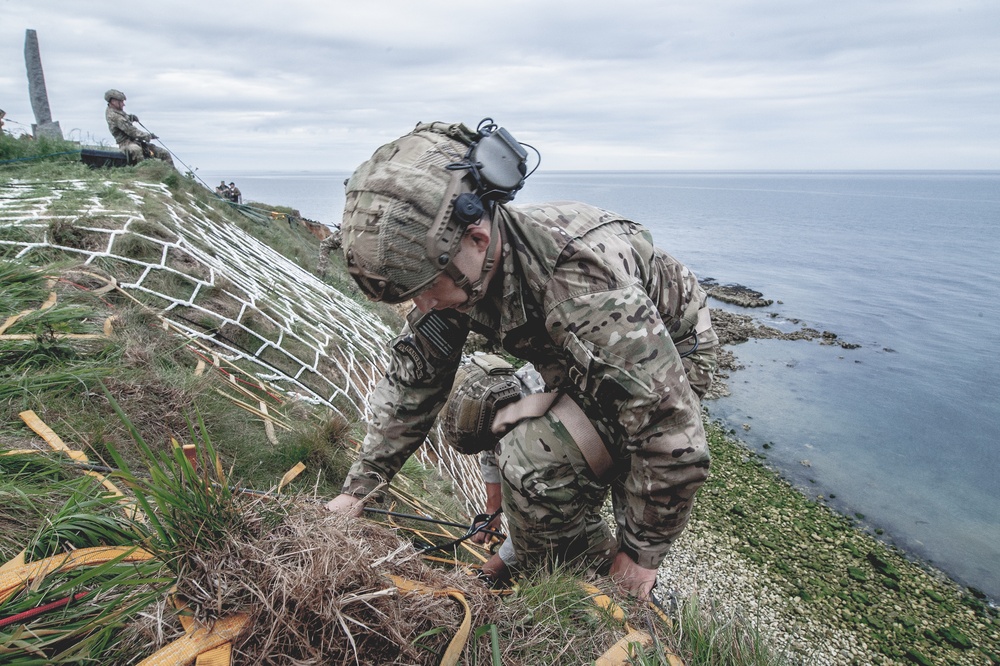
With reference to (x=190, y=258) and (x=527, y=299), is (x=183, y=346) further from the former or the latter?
(x=527, y=299)

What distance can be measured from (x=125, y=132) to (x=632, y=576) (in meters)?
12.4

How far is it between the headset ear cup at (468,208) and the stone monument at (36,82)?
20606mm

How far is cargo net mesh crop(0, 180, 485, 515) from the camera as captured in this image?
15.5 feet

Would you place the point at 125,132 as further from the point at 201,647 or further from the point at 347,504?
the point at 201,647

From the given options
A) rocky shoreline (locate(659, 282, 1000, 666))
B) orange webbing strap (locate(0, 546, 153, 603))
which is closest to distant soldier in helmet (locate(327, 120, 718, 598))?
orange webbing strap (locate(0, 546, 153, 603))

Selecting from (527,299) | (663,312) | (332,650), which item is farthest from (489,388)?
(332,650)

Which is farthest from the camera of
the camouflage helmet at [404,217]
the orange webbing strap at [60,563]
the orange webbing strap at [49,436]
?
the orange webbing strap at [49,436]

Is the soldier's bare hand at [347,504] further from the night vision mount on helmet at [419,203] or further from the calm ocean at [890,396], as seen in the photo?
the calm ocean at [890,396]

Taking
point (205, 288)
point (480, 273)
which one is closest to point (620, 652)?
point (480, 273)

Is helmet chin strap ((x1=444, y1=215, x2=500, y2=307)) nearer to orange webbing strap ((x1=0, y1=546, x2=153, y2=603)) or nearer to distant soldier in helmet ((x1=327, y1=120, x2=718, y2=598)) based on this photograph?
distant soldier in helmet ((x1=327, y1=120, x2=718, y2=598))

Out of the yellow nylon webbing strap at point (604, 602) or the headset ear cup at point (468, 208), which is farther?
the headset ear cup at point (468, 208)

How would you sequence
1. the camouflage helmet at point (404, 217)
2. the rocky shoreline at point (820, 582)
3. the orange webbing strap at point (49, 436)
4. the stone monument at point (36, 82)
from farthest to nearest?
the stone monument at point (36, 82) < the rocky shoreline at point (820, 582) < the orange webbing strap at point (49, 436) < the camouflage helmet at point (404, 217)

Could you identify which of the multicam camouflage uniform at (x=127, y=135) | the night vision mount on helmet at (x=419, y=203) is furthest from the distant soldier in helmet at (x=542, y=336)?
the multicam camouflage uniform at (x=127, y=135)

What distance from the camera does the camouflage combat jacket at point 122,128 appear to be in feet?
35.7
